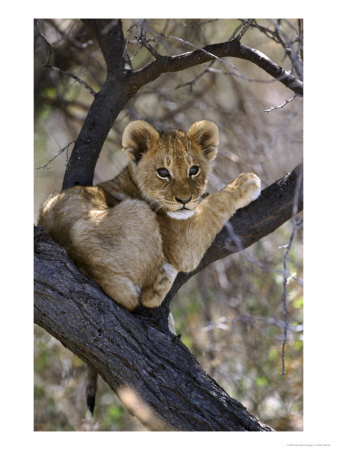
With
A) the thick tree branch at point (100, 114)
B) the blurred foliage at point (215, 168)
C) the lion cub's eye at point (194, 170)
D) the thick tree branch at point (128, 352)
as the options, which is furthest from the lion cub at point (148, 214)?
the blurred foliage at point (215, 168)

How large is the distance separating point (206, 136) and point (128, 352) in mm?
1569

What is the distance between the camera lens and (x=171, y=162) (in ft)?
12.4

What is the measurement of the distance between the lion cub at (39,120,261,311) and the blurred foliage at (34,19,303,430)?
1.62 ft

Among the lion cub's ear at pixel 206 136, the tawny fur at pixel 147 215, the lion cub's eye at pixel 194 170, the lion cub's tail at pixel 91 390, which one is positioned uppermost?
the lion cub's ear at pixel 206 136

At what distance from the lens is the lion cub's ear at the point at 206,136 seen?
13.0 feet

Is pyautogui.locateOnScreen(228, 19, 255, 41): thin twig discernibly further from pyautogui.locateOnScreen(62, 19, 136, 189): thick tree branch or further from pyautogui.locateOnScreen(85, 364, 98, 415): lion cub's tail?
pyautogui.locateOnScreen(85, 364, 98, 415): lion cub's tail

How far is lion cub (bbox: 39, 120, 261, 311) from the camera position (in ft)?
11.1

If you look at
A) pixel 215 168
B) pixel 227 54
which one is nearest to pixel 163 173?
pixel 227 54

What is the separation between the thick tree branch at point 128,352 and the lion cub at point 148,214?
17 cm

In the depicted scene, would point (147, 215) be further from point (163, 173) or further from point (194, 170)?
point (194, 170)

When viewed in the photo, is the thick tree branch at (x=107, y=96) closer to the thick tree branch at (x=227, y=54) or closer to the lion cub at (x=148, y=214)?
the thick tree branch at (x=227, y=54)
